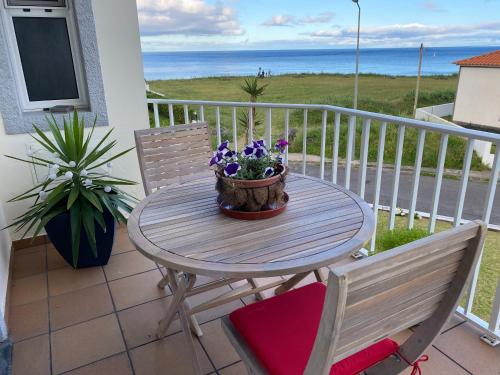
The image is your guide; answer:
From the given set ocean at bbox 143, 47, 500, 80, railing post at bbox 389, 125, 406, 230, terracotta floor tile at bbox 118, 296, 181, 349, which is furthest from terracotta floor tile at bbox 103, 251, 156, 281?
ocean at bbox 143, 47, 500, 80

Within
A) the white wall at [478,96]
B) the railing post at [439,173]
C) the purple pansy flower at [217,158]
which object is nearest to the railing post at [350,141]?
the railing post at [439,173]

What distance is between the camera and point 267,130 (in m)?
3.33

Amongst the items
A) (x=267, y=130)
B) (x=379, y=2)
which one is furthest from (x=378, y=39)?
(x=267, y=130)

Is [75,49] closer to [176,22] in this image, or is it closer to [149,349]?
[149,349]

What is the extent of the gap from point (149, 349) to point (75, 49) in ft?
8.05

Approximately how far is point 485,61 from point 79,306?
2915 cm

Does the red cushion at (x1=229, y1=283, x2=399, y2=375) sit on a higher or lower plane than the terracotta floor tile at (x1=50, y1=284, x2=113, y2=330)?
higher

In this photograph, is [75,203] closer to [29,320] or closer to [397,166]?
[29,320]

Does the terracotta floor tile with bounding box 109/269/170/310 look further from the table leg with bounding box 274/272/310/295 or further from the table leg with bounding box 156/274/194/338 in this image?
the table leg with bounding box 274/272/310/295

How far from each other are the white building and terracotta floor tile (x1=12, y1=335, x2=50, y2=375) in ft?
90.3

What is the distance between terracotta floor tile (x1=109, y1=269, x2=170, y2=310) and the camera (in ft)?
7.63

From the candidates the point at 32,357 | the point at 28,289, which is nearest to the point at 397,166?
the point at 32,357

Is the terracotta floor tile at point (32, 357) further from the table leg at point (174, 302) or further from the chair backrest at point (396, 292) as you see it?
the chair backrest at point (396, 292)

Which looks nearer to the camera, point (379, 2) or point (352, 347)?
point (352, 347)
